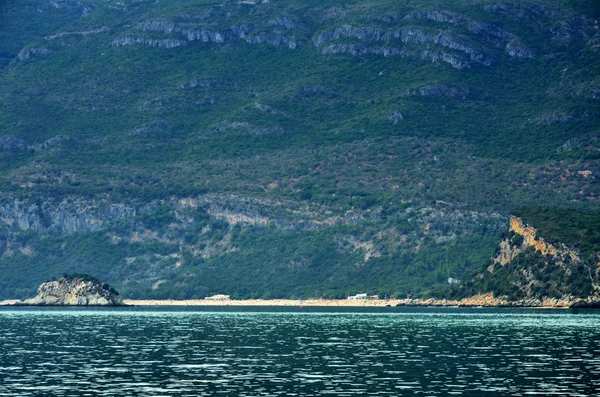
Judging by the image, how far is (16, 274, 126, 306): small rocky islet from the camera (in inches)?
7579

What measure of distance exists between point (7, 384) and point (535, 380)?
25.0 meters

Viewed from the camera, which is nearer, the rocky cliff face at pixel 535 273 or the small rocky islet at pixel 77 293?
the rocky cliff face at pixel 535 273

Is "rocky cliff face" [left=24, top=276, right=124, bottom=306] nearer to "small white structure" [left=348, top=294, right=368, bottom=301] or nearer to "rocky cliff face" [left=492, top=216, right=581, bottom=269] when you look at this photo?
"small white structure" [left=348, top=294, right=368, bottom=301]

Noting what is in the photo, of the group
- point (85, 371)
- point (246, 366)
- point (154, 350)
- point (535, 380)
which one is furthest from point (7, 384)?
point (535, 380)

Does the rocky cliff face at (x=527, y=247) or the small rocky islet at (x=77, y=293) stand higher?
the rocky cliff face at (x=527, y=247)

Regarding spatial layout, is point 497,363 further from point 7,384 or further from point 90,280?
point 90,280

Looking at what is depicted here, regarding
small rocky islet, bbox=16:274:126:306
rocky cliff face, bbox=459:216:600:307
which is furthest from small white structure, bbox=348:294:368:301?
small rocky islet, bbox=16:274:126:306

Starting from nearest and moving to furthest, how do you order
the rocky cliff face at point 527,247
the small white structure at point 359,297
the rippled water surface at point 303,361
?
the rippled water surface at point 303,361 → the rocky cliff face at point 527,247 → the small white structure at point 359,297

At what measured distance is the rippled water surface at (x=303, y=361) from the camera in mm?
53281

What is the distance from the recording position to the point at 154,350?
74.3 m

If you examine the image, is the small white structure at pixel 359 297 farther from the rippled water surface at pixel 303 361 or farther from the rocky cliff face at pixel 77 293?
the rippled water surface at pixel 303 361

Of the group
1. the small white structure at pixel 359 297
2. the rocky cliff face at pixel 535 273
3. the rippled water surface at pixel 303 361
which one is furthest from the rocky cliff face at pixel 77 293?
the rippled water surface at pixel 303 361

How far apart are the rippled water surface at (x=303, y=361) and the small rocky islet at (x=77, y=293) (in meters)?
90.2

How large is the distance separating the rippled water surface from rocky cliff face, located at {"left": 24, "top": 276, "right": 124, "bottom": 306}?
90150 millimetres
